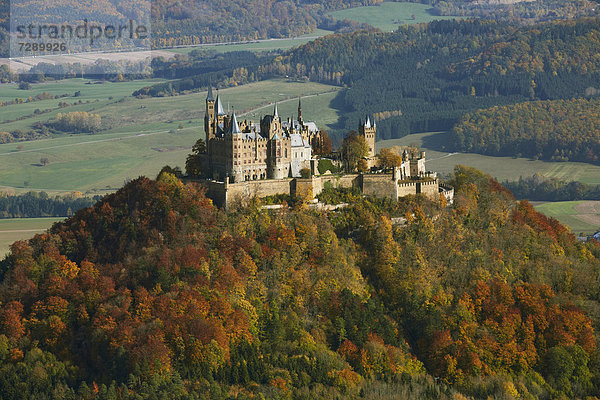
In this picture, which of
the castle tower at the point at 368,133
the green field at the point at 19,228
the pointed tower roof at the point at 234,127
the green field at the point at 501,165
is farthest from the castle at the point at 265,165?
the green field at the point at 501,165

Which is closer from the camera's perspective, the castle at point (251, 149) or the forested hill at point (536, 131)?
the castle at point (251, 149)

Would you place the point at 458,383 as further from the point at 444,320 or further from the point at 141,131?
the point at 141,131

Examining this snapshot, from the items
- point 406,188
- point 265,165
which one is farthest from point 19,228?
point 406,188

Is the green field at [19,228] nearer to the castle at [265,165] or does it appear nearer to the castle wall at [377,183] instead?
the castle at [265,165]

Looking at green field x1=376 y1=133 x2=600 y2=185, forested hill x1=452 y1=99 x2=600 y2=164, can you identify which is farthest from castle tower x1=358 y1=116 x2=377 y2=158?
forested hill x1=452 y1=99 x2=600 y2=164

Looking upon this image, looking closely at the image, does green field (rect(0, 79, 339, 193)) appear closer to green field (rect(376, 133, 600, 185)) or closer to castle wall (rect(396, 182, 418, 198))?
green field (rect(376, 133, 600, 185))

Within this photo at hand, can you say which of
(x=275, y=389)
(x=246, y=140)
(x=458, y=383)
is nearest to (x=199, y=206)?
(x=246, y=140)
